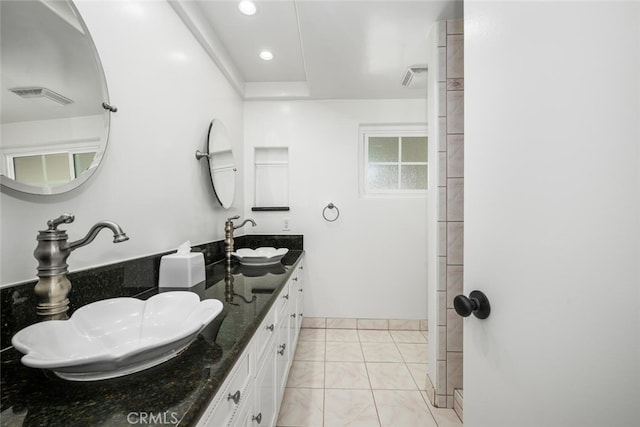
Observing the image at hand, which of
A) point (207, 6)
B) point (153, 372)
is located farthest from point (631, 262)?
point (207, 6)

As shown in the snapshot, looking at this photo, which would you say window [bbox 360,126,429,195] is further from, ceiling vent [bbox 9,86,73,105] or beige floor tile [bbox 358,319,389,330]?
ceiling vent [bbox 9,86,73,105]

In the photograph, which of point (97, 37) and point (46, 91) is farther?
point (97, 37)

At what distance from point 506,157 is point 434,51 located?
1.42 meters

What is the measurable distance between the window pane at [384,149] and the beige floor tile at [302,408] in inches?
85.8

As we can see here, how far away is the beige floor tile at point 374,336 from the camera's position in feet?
8.09

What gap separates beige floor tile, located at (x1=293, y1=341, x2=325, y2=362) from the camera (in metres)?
2.15

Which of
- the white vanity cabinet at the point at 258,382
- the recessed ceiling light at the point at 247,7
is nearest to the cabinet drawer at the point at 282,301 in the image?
the white vanity cabinet at the point at 258,382

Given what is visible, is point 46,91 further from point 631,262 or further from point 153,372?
point 631,262

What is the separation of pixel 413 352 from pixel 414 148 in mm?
1997

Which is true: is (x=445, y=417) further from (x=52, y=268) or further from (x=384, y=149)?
(x=384, y=149)

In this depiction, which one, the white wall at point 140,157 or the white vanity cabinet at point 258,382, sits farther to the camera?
the white wall at point 140,157

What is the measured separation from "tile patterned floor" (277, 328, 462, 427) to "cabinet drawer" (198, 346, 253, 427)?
3.01ft

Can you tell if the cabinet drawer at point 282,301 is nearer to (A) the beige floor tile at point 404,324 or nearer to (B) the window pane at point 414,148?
(A) the beige floor tile at point 404,324

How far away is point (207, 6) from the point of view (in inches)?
62.4
